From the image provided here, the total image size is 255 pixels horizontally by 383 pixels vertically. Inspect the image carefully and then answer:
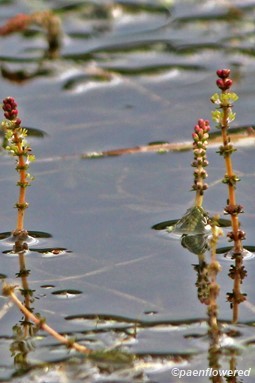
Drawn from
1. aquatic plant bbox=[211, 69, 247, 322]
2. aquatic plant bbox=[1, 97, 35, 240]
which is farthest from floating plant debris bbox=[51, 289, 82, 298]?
aquatic plant bbox=[211, 69, 247, 322]

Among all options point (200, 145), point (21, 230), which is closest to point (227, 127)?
point (200, 145)

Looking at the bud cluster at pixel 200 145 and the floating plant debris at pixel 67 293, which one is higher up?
the bud cluster at pixel 200 145

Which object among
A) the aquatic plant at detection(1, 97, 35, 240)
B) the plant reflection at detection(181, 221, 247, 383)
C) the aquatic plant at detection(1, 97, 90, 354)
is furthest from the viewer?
the aquatic plant at detection(1, 97, 35, 240)

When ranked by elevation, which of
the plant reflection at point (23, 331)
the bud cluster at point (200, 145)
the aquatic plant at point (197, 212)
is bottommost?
the plant reflection at point (23, 331)

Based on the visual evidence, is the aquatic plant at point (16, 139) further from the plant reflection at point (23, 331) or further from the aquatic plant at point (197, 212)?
the aquatic plant at point (197, 212)

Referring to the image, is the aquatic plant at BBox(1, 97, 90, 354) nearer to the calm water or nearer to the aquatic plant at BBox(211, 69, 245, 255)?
the calm water

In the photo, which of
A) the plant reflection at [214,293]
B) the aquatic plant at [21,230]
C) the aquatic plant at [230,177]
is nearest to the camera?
the plant reflection at [214,293]

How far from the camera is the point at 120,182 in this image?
4012 mm

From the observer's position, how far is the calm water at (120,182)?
113 inches

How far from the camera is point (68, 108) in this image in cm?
481

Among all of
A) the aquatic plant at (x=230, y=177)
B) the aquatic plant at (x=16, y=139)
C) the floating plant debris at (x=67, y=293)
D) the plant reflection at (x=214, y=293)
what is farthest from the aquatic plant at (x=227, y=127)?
the aquatic plant at (x=16, y=139)

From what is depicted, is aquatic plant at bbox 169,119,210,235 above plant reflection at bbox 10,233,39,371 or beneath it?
above

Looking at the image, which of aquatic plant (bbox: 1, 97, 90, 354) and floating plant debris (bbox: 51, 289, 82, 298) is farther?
floating plant debris (bbox: 51, 289, 82, 298)

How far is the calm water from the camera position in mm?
2869
